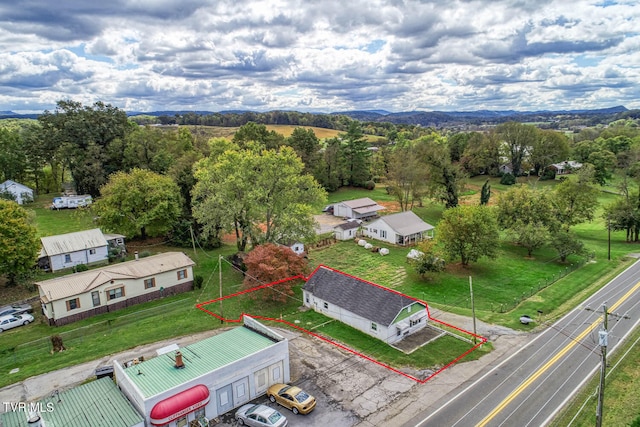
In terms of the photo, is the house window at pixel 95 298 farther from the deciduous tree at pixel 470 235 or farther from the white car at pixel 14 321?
the deciduous tree at pixel 470 235

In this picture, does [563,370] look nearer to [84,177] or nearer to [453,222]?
[453,222]

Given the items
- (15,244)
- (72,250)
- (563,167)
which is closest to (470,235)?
(72,250)

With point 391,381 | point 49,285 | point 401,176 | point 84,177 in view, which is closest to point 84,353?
point 49,285

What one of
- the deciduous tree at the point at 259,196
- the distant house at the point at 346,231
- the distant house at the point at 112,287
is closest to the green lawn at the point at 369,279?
the distant house at the point at 112,287

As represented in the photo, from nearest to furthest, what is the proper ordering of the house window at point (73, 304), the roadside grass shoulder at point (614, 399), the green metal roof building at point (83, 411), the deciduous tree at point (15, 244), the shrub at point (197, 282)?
the green metal roof building at point (83, 411) < the roadside grass shoulder at point (614, 399) < the house window at point (73, 304) < the deciduous tree at point (15, 244) < the shrub at point (197, 282)

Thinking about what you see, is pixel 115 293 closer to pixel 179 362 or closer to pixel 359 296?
pixel 179 362

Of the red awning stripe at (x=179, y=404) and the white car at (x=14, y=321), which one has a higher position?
the red awning stripe at (x=179, y=404)

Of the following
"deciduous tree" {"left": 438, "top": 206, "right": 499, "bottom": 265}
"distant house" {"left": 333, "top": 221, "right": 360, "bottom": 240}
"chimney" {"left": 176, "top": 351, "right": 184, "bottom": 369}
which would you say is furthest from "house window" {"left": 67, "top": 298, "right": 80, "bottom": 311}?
"deciduous tree" {"left": 438, "top": 206, "right": 499, "bottom": 265}
